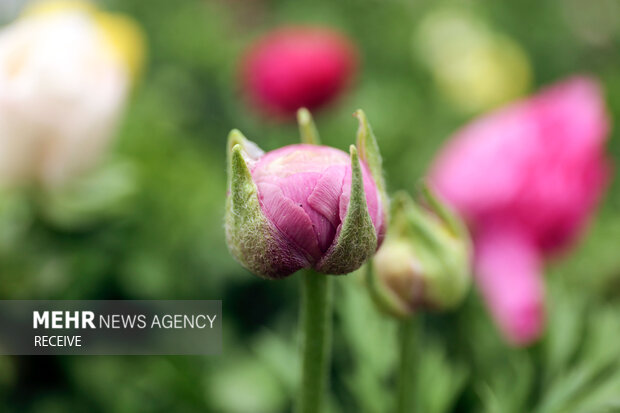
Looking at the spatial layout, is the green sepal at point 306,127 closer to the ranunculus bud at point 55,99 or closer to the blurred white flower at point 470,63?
the ranunculus bud at point 55,99

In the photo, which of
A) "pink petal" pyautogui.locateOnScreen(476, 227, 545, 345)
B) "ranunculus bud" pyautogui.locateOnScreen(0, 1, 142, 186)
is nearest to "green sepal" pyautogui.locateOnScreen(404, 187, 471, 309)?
"pink petal" pyautogui.locateOnScreen(476, 227, 545, 345)

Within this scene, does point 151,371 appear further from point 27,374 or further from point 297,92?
point 297,92

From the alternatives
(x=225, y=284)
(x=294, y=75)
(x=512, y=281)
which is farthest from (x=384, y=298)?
(x=294, y=75)

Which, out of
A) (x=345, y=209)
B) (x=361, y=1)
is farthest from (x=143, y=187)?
(x=361, y=1)

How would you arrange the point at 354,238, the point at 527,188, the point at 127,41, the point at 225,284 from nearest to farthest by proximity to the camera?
the point at 354,238 → the point at 527,188 → the point at 225,284 → the point at 127,41

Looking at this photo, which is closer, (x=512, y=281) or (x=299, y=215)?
(x=299, y=215)

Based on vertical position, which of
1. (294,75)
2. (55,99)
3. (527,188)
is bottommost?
(527,188)

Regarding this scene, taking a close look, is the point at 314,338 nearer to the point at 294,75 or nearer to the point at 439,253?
the point at 439,253
